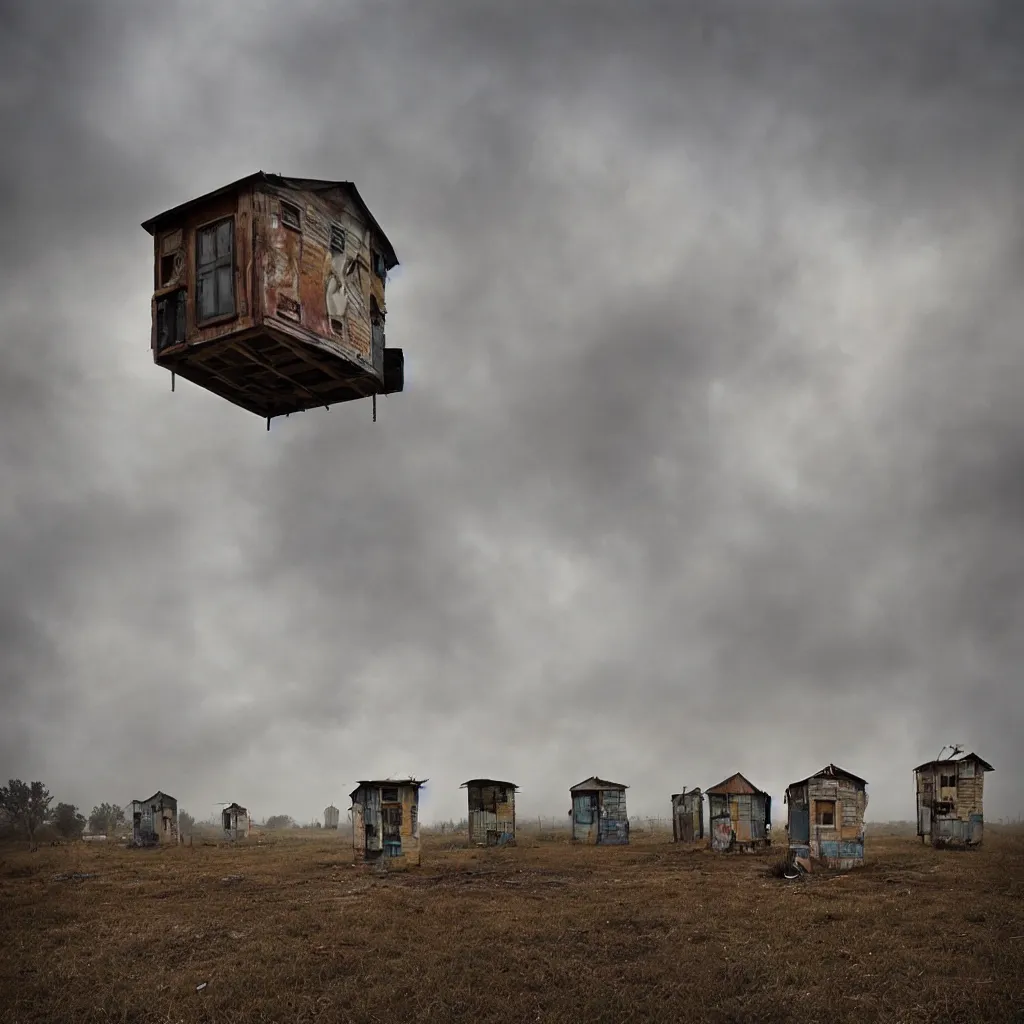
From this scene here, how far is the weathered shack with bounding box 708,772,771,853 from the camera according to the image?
33.2 m

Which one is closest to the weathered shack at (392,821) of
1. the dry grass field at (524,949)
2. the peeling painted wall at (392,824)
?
the peeling painted wall at (392,824)

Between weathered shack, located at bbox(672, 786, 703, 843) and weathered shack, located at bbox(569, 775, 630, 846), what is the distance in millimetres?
2762

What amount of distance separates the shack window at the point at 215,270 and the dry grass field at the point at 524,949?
32.7 ft

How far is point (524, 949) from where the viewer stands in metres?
14.4

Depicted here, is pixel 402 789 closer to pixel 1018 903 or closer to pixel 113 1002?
pixel 113 1002

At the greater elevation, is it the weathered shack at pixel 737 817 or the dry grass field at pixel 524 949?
the dry grass field at pixel 524 949

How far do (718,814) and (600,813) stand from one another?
727 cm

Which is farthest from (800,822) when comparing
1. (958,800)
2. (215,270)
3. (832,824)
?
(215,270)

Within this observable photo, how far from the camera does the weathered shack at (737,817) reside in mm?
33219

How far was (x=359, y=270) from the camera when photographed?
10.5 metres

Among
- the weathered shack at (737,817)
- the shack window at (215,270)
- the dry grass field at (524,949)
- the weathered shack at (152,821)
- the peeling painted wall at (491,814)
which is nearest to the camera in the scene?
the shack window at (215,270)

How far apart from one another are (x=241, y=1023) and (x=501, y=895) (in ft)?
32.5

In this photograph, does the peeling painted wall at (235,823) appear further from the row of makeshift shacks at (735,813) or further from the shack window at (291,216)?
the shack window at (291,216)

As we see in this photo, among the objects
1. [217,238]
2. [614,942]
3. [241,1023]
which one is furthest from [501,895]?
[217,238]
